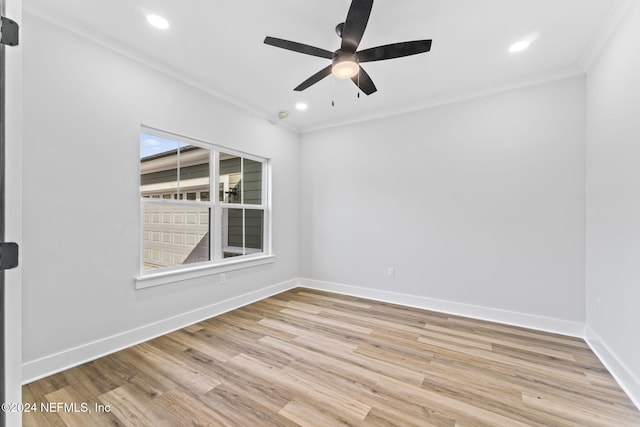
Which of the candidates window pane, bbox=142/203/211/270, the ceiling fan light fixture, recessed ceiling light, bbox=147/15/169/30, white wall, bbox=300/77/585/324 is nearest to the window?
window pane, bbox=142/203/211/270

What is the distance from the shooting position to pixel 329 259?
14.4ft

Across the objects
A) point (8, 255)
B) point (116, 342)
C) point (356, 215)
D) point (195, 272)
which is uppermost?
point (356, 215)

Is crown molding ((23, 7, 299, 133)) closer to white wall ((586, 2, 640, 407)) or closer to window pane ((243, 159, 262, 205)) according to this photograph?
window pane ((243, 159, 262, 205))

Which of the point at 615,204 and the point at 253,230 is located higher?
the point at 615,204

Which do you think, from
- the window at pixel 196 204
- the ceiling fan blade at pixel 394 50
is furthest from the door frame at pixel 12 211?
the ceiling fan blade at pixel 394 50

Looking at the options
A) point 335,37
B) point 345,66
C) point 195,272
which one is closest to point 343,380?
point 195,272

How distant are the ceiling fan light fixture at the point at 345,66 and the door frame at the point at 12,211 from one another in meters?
1.73

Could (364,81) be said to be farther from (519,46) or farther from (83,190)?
(83,190)

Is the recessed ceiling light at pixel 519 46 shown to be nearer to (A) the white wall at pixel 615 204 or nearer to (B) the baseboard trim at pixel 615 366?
(A) the white wall at pixel 615 204

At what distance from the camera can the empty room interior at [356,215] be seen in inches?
74.9

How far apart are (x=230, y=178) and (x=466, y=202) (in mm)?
3003

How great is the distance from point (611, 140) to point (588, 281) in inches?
53.6

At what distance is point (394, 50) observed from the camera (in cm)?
200

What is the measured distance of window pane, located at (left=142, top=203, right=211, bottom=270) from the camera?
279 cm
